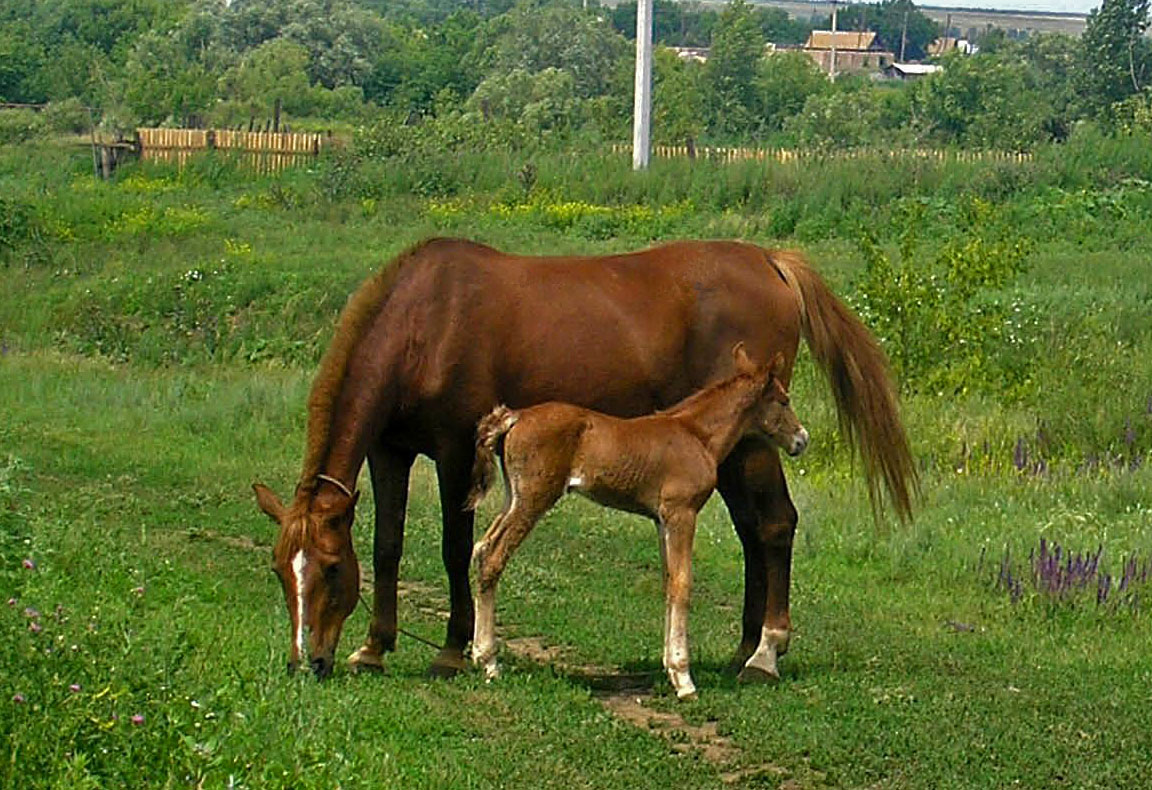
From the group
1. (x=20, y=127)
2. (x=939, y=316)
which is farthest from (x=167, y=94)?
(x=939, y=316)

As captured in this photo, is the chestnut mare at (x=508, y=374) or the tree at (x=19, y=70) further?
the tree at (x=19, y=70)

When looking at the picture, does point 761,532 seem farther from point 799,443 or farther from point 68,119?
point 68,119

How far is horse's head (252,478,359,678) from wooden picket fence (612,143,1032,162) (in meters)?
27.6

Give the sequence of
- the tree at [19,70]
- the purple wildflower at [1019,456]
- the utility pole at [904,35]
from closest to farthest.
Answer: the purple wildflower at [1019,456] < the tree at [19,70] < the utility pole at [904,35]

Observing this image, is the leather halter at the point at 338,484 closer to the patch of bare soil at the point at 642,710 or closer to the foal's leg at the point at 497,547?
the foal's leg at the point at 497,547

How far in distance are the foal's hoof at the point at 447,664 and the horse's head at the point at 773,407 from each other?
6.17ft

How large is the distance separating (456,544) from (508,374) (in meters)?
0.90

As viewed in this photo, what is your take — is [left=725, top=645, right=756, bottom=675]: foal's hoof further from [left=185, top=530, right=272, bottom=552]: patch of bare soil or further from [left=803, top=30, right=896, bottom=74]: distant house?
[left=803, top=30, right=896, bottom=74]: distant house

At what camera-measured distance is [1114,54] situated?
64.8 m

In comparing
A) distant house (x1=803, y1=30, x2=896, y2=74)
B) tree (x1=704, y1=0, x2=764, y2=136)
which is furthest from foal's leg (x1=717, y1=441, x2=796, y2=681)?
distant house (x1=803, y1=30, x2=896, y2=74)

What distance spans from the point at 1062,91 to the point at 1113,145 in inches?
1192

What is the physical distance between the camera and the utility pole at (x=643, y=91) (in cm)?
3697

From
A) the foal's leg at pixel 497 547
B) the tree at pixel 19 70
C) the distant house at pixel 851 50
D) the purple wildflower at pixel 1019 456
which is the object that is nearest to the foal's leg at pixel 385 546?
the foal's leg at pixel 497 547

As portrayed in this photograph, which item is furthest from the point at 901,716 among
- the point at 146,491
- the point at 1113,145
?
Answer: the point at 1113,145
